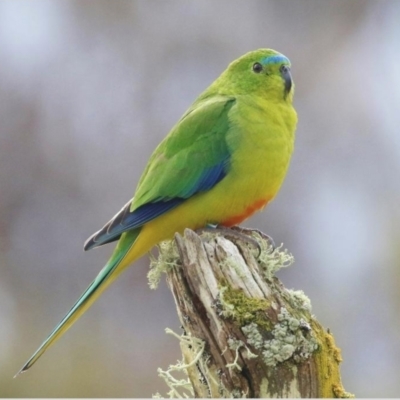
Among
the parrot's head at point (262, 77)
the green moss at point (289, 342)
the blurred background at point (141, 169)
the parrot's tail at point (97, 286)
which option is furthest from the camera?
the blurred background at point (141, 169)

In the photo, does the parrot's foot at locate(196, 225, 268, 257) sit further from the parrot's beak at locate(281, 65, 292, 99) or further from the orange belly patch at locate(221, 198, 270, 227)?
the parrot's beak at locate(281, 65, 292, 99)

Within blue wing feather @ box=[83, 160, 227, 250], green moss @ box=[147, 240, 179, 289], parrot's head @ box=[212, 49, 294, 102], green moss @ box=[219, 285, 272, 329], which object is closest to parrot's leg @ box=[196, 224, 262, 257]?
blue wing feather @ box=[83, 160, 227, 250]

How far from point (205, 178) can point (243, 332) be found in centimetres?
134

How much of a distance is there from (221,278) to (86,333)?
16.0ft

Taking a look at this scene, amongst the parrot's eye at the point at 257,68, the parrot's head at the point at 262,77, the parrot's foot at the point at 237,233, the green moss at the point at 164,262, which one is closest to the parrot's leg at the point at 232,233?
the parrot's foot at the point at 237,233

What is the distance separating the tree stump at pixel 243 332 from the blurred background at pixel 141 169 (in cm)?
410

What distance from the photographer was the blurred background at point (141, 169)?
7.36 m

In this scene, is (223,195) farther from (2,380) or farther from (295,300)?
(2,380)

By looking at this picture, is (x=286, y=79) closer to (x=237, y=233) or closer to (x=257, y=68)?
(x=257, y=68)

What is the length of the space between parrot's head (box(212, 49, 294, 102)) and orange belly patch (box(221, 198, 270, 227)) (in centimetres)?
66

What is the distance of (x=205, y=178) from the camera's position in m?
3.96

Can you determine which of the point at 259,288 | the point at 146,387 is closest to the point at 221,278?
the point at 259,288

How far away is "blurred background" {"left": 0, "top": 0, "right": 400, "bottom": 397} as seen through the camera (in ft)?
24.1

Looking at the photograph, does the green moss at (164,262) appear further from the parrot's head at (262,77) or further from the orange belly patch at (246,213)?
the parrot's head at (262,77)
